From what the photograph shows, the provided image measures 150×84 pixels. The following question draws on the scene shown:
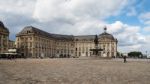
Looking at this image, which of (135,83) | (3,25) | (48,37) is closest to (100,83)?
(135,83)

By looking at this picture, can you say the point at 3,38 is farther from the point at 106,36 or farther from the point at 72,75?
the point at 72,75

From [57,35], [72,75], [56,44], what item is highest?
[57,35]

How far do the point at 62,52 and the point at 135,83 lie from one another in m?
156

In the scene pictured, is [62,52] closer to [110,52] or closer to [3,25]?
[110,52]

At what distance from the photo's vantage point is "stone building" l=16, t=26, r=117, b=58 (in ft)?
434

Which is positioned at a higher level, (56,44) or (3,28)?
(3,28)

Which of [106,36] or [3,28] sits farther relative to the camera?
[106,36]

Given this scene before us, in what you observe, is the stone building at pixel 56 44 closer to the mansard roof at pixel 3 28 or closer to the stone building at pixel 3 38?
the mansard roof at pixel 3 28

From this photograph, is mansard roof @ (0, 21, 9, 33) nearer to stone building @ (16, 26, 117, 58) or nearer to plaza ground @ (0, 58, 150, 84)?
stone building @ (16, 26, 117, 58)

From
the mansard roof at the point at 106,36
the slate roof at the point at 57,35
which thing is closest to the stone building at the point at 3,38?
the slate roof at the point at 57,35

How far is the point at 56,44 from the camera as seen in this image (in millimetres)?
162875

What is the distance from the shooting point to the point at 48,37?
149125 millimetres

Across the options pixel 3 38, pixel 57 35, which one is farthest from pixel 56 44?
pixel 3 38

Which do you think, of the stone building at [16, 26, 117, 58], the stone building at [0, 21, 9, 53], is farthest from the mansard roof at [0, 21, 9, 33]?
the stone building at [16, 26, 117, 58]
